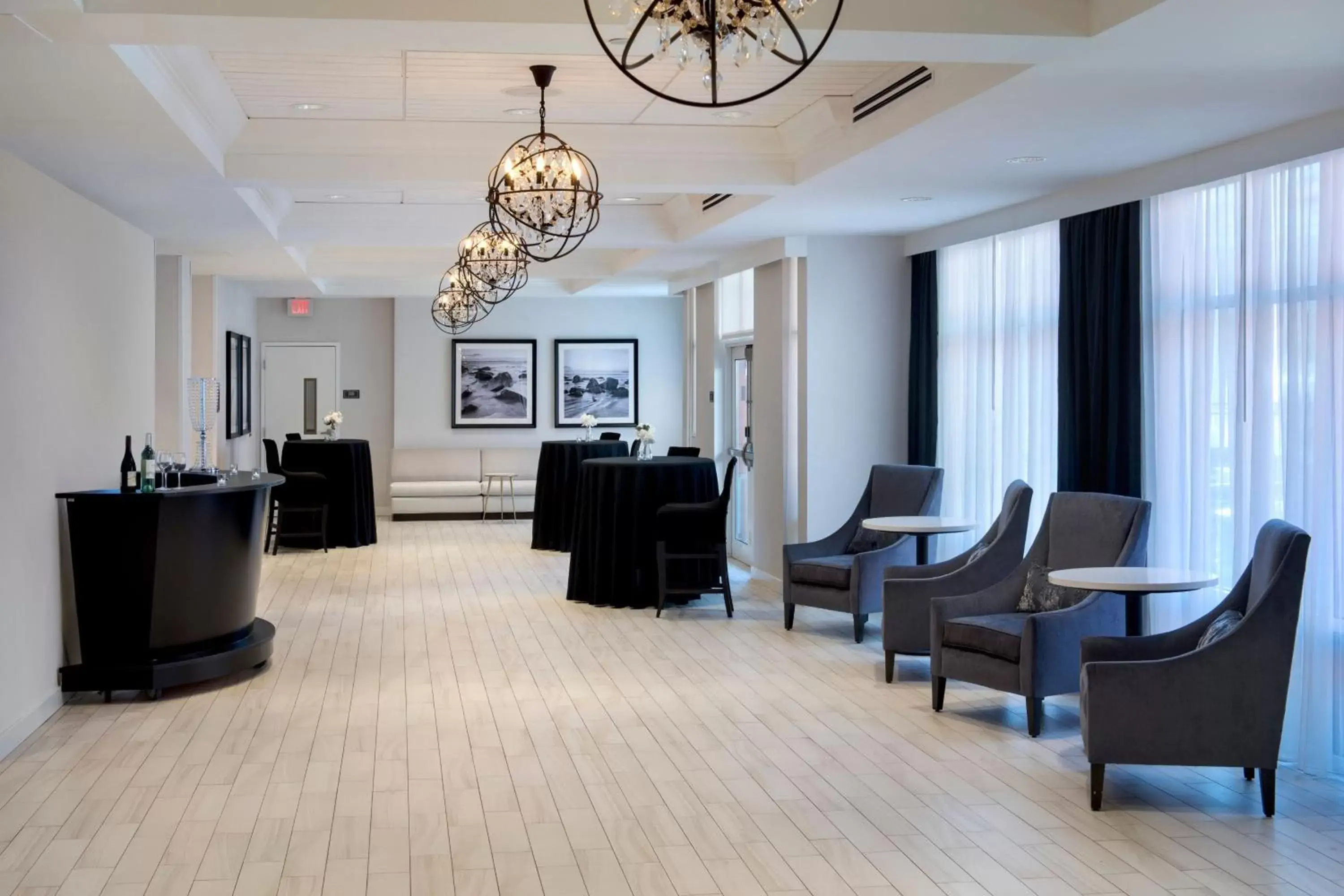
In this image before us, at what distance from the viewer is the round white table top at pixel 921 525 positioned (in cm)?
724

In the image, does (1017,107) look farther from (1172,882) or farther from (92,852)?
(92,852)

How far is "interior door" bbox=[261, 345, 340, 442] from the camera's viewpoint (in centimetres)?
1583

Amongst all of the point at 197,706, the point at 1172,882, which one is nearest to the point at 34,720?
the point at 197,706

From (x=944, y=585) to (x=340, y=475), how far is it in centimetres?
747

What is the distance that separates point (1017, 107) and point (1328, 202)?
52.4 inches

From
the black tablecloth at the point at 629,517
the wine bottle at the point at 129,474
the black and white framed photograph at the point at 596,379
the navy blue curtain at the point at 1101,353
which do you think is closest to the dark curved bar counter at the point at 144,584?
the wine bottle at the point at 129,474

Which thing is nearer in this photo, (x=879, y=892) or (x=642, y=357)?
(x=879, y=892)

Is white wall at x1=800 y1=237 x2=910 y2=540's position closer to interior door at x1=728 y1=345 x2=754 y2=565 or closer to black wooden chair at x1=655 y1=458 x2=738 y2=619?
black wooden chair at x1=655 y1=458 x2=738 y2=619

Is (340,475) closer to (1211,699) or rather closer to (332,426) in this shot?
(332,426)

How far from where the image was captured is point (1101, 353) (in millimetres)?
6648

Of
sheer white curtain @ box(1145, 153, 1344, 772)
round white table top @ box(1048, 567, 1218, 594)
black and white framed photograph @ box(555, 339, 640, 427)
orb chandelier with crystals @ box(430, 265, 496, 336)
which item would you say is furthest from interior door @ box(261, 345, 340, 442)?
round white table top @ box(1048, 567, 1218, 594)

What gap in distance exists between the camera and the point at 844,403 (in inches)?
362

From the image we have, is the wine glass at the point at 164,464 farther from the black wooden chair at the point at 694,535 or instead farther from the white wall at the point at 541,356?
the white wall at the point at 541,356

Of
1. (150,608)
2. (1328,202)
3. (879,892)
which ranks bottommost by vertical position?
(879,892)
